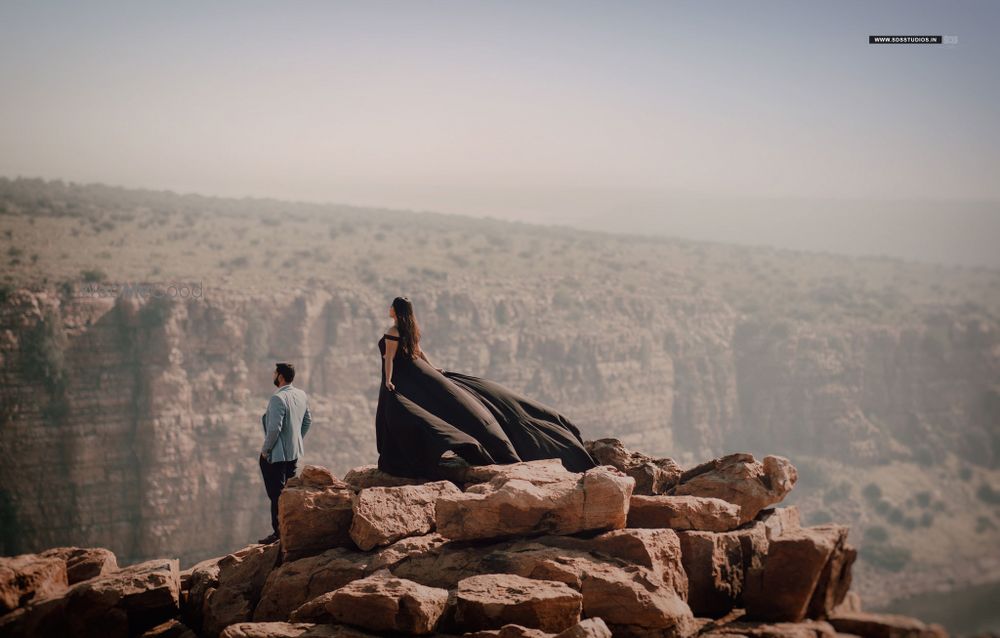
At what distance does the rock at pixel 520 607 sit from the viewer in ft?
22.6

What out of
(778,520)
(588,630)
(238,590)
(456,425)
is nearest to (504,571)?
(588,630)

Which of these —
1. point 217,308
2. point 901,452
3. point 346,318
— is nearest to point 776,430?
point 901,452

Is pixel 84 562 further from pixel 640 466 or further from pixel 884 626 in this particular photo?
pixel 884 626

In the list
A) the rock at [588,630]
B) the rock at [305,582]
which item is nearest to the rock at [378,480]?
the rock at [305,582]

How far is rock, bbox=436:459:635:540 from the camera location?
797cm

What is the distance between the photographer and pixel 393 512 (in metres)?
8.32

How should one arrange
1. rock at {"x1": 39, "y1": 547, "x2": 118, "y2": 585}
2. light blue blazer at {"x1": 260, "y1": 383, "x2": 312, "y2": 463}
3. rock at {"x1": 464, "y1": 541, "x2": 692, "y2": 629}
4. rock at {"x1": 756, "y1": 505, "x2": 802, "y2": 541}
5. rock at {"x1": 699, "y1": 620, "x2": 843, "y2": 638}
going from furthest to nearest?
light blue blazer at {"x1": 260, "y1": 383, "x2": 312, "y2": 463}, rock at {"x1": 39, "y1": 547, "x2": 118, "y2": 585}, rock at {"x1": 756, "y1": 505, "x2": 802, "y2": 541}, rock at {"x1": 464, "y1": 541, "x2": 692, "y2": 629}, rock at {"x1": 699, "y1": 620, "x2": 843, "y2": 638}

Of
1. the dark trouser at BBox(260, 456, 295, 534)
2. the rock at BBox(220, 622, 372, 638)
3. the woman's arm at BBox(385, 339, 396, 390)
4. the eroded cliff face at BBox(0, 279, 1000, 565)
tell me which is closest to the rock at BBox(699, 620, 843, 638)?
the rock at BBox(220, 622, 372, 638)

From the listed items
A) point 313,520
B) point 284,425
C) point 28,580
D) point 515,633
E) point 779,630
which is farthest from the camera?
point 284,425

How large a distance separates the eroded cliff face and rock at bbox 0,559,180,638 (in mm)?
33096

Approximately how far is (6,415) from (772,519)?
37707 millimetres

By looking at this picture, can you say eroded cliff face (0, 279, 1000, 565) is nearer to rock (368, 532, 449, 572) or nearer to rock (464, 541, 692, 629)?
rock (368, 532, 449, 572)

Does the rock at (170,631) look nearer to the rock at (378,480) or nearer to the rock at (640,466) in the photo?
the rock at (378,480)

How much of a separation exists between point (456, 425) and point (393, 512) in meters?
1.28
